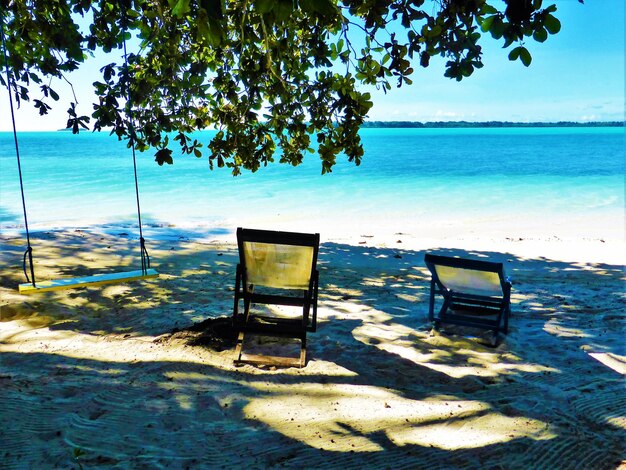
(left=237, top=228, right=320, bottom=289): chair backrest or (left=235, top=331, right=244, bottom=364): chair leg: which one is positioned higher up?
(left=237, top=228, right=320, bottom=289): chair backrest

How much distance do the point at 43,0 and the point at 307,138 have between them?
9.57 feet

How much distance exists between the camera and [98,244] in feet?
29.8

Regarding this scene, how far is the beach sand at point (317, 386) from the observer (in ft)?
8.63

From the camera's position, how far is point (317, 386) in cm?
347

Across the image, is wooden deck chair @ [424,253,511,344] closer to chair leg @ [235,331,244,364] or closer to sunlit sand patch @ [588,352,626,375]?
A: sunlit sand patch @ [588,352,626,375]

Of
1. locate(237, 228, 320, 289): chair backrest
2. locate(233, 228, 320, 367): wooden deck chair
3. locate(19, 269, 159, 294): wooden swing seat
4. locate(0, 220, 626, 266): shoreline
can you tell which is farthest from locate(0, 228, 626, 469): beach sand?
locate(0, 220, 626, 266): shoreline

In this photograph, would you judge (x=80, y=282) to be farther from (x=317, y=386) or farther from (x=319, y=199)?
(x=319, y=199)

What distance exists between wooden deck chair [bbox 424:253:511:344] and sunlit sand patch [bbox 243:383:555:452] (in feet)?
5.03

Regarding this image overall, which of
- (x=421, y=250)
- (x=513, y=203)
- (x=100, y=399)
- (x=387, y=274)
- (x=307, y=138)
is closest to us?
(x=100, y=399)

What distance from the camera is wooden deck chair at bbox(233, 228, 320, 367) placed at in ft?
12.9

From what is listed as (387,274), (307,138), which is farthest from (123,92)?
(387,274)

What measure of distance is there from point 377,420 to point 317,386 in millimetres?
612

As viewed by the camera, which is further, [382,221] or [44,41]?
[382,221]

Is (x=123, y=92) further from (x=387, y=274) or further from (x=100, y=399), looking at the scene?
(x=387, y=274)
